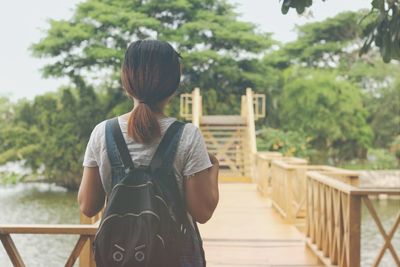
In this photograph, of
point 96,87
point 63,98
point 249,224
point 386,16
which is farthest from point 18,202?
point 386,16

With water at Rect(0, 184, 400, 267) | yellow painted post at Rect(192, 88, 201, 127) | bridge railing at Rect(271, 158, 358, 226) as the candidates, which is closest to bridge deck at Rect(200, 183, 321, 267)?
bridge railing at Rect(271, 158, 358, 226)

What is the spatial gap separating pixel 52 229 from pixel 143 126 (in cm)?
120

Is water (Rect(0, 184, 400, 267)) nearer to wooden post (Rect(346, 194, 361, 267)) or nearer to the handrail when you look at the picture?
wooden post (Rect(346, 194, 361, 267))

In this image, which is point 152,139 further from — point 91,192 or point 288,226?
point 288,226

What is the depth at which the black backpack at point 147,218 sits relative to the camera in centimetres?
144

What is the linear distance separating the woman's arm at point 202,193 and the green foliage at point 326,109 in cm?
1955

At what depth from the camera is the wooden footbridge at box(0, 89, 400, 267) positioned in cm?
327

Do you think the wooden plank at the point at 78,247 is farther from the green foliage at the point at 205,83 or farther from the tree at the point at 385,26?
the green foliage at the point at 205,83

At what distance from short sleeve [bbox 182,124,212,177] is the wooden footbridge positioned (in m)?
1.07

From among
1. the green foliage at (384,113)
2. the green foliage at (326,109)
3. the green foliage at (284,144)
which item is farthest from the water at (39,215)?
the green foliage at (384,113)

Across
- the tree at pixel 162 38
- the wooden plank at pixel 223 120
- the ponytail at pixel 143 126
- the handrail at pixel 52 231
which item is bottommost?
the handrail at pixel 52 231

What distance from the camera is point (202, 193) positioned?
1.53 m

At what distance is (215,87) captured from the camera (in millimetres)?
22516

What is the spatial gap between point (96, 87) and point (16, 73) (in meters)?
4.01
